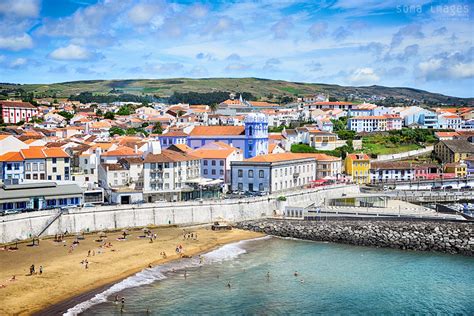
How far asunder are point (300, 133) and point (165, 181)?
37405 millimetres

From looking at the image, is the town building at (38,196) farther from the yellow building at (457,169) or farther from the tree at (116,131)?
the yellow building at (457,169)

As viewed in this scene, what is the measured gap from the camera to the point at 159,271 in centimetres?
3669

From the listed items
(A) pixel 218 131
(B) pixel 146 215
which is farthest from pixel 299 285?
(A) pixel 218 131

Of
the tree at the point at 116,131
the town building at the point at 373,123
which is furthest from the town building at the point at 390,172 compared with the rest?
the tree at the point at 116,131

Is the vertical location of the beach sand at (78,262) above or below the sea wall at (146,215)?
below

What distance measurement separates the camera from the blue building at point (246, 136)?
2739 inches

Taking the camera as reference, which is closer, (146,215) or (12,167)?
(146,215)

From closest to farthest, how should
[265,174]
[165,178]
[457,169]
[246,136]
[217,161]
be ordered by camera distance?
[165,178] → [265,174] → [217,161] → [246,136] → [457,169]

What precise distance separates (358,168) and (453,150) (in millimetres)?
19021

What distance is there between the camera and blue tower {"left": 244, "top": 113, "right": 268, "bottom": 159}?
228 feet

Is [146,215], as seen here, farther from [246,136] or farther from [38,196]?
[246,136]

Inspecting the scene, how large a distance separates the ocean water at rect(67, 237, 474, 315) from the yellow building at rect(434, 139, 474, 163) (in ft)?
148

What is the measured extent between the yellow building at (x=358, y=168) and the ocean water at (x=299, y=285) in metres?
30.9

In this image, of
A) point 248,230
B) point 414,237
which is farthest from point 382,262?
point 248,230
